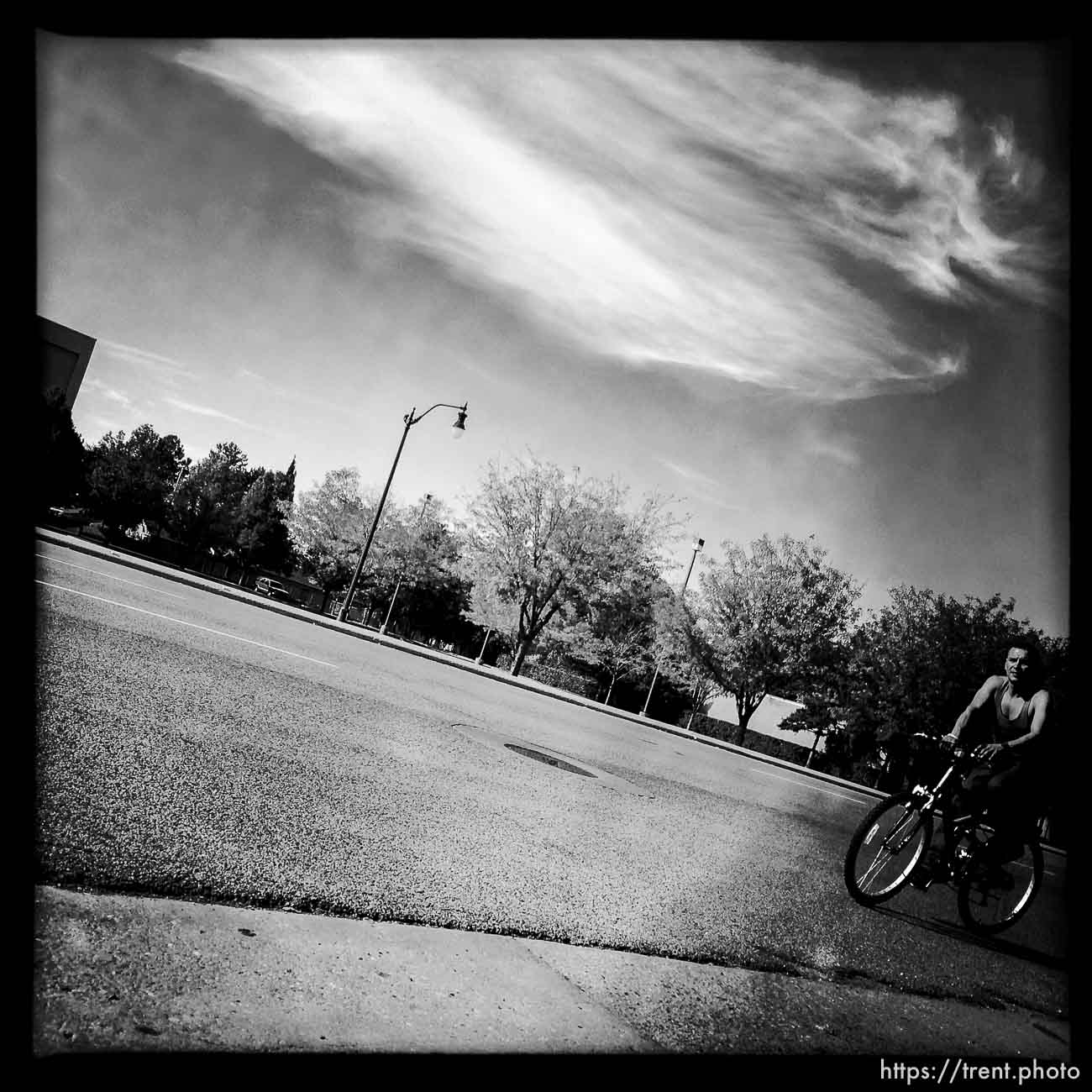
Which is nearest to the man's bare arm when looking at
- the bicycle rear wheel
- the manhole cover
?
the bicycle rear wheel

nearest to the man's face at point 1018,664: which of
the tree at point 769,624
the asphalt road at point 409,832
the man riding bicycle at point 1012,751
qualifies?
the man riding bicycle at point 1012,751

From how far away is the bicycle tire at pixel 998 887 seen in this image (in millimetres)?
5129

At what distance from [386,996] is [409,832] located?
1663 millimetres

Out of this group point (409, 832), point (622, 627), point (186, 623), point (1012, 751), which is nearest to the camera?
point (409, 832)

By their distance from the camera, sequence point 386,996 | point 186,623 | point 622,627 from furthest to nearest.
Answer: point 622,627 < point 186,623 < point 386,996

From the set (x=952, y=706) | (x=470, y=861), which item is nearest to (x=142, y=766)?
(x=470, y=861)

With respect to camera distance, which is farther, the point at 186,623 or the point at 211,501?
the point at 211,501

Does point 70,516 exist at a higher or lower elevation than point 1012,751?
lower

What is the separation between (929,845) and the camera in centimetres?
512

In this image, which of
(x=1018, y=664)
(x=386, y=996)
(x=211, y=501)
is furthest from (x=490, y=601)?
(x=386, y=996)

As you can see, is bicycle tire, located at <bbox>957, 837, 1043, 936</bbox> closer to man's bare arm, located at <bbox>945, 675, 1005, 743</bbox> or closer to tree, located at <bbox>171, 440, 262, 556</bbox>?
man's bare arm, located at <bbox>945, 675, 1005, 743</bbox>

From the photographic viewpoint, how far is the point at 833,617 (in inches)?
1324

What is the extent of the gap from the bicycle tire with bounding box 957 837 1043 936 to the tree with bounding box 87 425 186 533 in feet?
84.8

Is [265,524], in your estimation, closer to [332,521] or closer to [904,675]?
[332,521]
